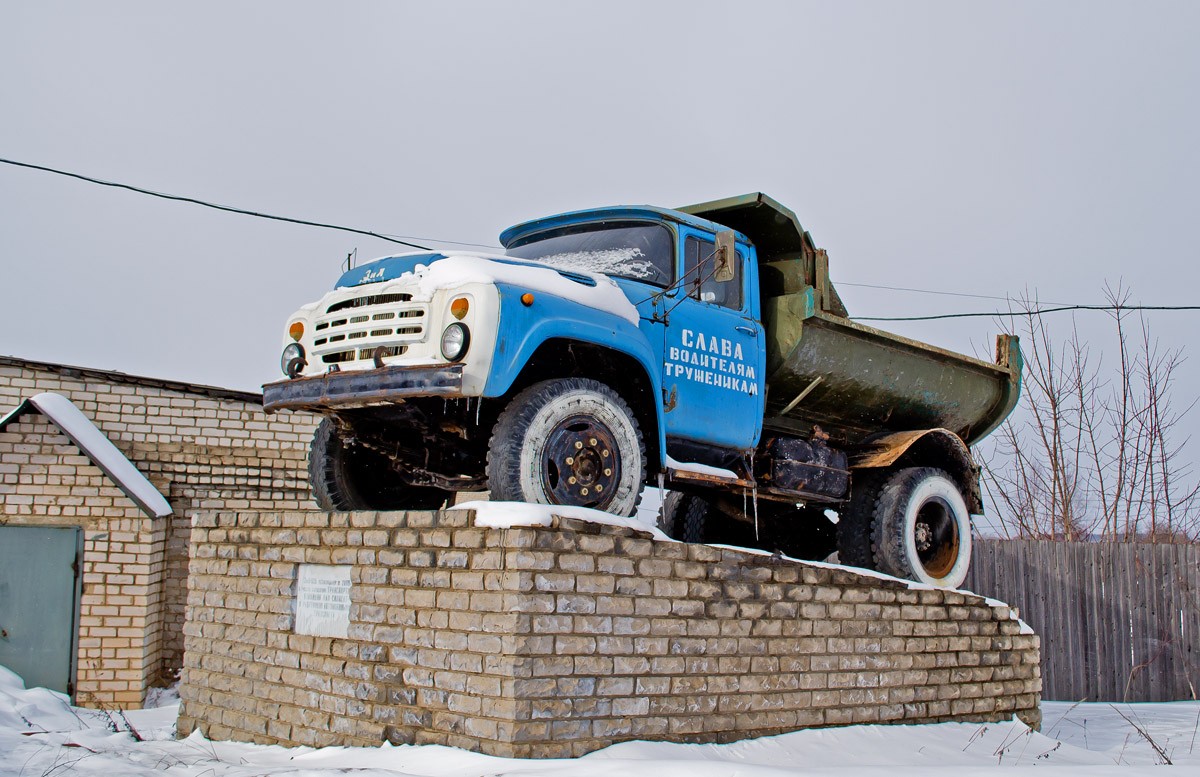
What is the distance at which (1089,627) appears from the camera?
10953 mm

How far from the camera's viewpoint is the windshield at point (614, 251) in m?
6.39

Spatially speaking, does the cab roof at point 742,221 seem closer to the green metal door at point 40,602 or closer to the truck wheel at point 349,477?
the truck wheel at point 349,477

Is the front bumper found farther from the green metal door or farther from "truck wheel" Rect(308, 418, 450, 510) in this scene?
the green metal door

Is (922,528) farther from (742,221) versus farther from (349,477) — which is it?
(349,477)

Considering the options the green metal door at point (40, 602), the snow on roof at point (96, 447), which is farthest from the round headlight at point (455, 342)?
the green metal door at point (40, 602)

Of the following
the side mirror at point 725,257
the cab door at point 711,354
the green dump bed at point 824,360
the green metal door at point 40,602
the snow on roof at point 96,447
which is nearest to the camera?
the side mirror at point 725,257

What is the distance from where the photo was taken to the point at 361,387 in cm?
512

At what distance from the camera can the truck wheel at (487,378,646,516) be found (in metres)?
5.03

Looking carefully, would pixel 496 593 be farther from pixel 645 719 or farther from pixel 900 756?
pixel 900 756

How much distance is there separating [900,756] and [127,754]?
15.4ft

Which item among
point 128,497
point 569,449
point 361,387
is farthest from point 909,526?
point 128,497

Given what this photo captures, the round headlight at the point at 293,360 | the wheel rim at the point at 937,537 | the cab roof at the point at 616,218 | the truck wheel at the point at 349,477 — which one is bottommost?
the wheel rim at the point at 937,537

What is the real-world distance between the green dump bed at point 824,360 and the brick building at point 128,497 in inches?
237

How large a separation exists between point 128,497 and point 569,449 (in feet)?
22.4
